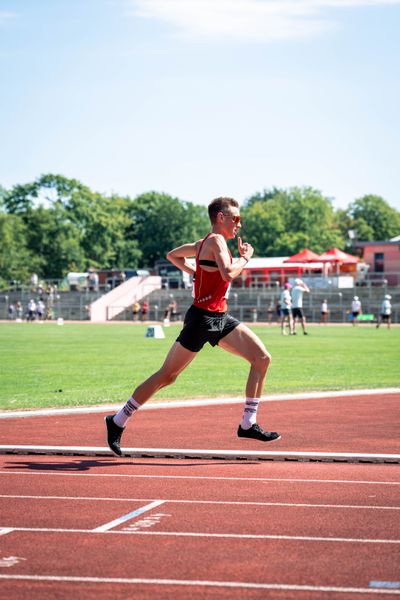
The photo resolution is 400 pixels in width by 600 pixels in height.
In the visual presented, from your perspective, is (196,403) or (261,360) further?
(196,403)

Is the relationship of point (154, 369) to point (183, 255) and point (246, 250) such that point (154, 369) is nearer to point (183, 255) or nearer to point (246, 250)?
point (183, 255)

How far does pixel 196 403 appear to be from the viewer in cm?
1391

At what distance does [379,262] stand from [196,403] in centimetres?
6721

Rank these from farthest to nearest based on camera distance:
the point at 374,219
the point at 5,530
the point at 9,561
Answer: the point at 374,219, the point at 5,530, the point at 9,561

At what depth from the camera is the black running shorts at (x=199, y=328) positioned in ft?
29.7

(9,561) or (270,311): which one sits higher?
(270,311)

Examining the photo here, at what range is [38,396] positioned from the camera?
15250 mm

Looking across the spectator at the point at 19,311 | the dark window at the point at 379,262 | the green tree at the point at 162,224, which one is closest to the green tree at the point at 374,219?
the green tree at the point at 162,224

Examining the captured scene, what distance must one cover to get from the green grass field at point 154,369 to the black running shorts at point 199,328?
5.01m

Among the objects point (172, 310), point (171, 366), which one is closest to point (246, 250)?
point (171, 366)

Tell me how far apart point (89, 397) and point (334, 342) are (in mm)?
20608

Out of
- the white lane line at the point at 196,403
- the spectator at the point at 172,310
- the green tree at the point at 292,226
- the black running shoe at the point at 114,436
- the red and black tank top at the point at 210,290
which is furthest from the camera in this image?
the green tree at the point at 292,226

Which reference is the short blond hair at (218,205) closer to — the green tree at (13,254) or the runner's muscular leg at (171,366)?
the runner's muscular leg at (171,366)

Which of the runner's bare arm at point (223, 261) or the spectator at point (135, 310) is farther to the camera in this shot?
the spectator at point (135, 310)
